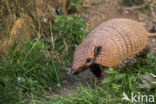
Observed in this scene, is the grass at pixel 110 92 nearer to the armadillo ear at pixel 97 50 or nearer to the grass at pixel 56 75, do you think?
the grass at pixel 56 75

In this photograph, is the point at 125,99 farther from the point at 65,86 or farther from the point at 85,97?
the point at 65,86

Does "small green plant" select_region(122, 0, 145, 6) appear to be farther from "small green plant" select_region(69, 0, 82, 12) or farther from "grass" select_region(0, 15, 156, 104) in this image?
"grass" select_region(0, 15, 156, 104)

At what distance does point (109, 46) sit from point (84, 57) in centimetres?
51

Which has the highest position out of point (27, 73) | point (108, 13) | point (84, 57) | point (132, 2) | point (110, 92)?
point (132, 2)

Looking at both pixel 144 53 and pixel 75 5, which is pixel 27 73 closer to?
pixel 144 53

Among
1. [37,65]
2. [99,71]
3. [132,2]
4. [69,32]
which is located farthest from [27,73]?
[132,2]

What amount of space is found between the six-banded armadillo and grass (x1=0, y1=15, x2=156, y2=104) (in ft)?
0.87

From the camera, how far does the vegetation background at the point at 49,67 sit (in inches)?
162

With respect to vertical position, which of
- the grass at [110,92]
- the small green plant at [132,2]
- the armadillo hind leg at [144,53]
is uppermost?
the small green plant at [132,2]

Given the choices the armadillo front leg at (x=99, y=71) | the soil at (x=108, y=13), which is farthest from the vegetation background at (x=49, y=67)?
the soil at (x=108, y=13)

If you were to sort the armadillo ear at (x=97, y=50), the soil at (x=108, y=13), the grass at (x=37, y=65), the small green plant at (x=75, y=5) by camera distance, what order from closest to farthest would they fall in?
1. the grass at (x=37, y=65)
2. the armadillo ear at (x=97, y=50)
3. the small green plant at (x=75, y=5)
4. the soil at (x=108, y=13)

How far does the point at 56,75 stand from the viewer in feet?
15.8

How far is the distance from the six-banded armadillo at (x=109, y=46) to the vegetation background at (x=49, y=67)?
29cm

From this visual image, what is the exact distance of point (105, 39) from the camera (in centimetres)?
464
